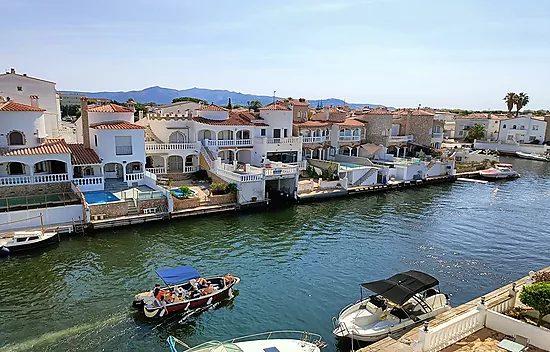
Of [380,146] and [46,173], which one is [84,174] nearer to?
[46,173]

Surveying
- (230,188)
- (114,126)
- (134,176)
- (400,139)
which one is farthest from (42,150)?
(400,139)

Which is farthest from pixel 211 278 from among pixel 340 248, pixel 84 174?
pixel 84 174

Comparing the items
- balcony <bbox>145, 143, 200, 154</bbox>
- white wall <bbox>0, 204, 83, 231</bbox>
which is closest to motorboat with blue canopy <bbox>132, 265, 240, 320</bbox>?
white wall <bbox>0, 204, 83, 231</bbox>

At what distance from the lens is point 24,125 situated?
3303 cm

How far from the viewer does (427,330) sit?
11672mm

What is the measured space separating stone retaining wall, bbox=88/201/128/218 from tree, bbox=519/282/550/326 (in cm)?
2745

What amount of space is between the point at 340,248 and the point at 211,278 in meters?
10.7

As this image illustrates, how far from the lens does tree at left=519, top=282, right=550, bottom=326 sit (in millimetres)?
12680

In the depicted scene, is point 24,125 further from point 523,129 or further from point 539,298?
point 523,129

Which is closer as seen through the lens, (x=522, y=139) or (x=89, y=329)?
(x=89, y=329)

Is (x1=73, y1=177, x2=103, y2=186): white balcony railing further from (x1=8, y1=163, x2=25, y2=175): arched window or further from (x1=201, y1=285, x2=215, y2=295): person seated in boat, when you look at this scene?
(x1=201, y1=285, x2=215, y2=295): person seated in boat

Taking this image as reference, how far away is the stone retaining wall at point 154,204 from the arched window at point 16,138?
11812 millimetres

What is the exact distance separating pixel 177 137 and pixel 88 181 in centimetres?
1334

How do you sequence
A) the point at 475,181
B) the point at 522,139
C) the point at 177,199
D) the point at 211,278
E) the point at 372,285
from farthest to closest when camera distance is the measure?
the point at 522,139 → the point at 475,181 → the point at 177,199 → the point at 211,278 → the point at 372,285
